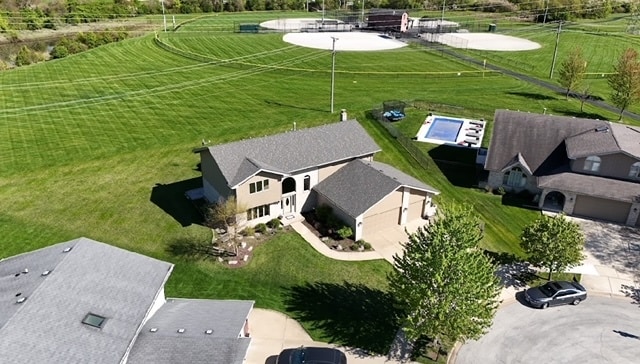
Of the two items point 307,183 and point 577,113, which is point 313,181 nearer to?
point 307,183

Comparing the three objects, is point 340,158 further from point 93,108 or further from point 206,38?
point 206,38

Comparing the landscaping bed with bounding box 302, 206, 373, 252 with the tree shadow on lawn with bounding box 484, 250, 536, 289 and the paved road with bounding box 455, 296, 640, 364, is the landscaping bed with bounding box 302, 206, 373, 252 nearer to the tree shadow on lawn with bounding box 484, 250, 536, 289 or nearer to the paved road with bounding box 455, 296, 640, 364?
the tree shadow on lawn with bounding box 484, 250, 536, 289

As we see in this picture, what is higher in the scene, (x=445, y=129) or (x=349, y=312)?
(x=445, y=129)

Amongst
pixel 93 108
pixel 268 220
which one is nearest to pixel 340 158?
pixel 268 220

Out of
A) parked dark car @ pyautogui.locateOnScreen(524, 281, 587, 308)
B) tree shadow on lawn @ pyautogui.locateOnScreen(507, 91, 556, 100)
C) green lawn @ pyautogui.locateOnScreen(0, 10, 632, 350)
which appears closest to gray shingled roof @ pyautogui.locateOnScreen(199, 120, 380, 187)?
green lawn @ pyautogui.locateOnScreen(0, 10, 632, 350)

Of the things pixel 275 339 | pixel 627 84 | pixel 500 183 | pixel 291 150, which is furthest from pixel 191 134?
pixel 627 84
